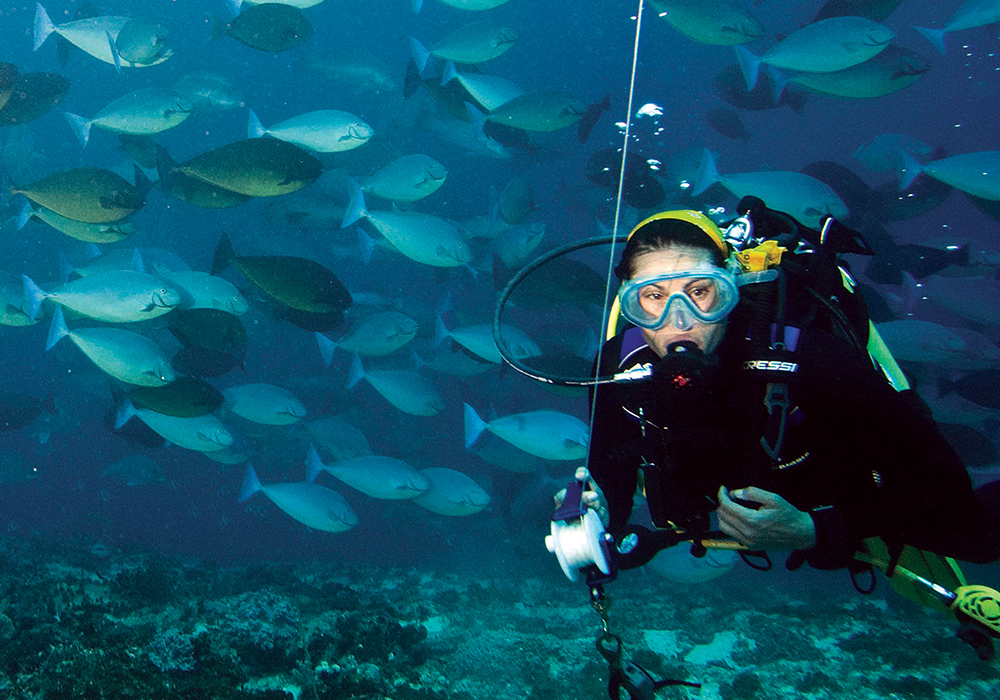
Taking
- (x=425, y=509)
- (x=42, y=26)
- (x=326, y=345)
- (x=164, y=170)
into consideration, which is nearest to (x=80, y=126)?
(x=42, y=26)

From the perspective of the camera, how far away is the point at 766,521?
5.83ft

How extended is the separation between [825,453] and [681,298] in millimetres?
776

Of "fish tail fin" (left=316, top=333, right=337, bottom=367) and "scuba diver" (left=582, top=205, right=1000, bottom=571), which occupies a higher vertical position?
"scuba diver" (left=582, top=205, right=1000, bottom=571)

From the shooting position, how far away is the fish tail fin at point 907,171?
4676 mm

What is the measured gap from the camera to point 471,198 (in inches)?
715

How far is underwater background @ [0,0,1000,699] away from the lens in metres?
3.74

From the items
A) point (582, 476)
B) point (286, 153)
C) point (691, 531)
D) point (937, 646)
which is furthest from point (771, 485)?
point (286, 153)

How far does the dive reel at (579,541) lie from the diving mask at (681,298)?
2.31 feet

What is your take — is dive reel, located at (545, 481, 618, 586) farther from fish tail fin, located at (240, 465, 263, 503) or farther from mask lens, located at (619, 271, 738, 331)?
fish tail fin, located at (240, 465, 263, 503)

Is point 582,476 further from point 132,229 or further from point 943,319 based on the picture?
point 943,319

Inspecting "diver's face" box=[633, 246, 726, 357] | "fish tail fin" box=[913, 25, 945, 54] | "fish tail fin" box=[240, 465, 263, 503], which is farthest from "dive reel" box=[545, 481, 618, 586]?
"fish tail fin" box=[913, 25, 945, 54]

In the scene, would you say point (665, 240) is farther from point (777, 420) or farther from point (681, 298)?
point (777, 420)

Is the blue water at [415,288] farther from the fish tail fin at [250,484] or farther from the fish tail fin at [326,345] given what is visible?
the fish tail fin at [250,484]

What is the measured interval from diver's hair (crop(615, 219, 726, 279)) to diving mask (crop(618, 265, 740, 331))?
0.12 m
